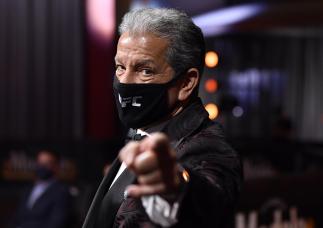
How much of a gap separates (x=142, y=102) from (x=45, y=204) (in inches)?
156

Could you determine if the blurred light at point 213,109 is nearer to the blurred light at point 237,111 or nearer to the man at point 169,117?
the blurred light at point 237,111

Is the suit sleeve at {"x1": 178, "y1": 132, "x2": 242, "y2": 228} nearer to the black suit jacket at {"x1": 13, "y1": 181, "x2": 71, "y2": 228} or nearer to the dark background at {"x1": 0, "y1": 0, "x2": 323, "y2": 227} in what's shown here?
the dark background at {"x1": 0, "y1": 0, "x2": 323, "y2": 227}

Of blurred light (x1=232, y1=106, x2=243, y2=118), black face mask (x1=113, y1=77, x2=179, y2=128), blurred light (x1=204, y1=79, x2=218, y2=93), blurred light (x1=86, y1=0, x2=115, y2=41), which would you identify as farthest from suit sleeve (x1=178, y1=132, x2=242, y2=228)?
blurred light (x1=232, y1=106, x2=243, y2=118)

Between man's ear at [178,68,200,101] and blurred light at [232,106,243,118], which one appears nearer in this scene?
man's ear at [178,68,200,101]

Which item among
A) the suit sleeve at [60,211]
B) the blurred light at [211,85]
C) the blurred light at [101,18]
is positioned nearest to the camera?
the suit sleeve at [60,211]

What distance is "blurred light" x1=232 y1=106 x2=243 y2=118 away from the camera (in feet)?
29.8

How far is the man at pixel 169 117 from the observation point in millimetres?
1229

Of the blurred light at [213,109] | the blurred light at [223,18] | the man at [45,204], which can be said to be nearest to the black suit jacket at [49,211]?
the man at [45,204]

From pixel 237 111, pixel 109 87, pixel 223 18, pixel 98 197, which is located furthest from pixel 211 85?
pixel 98 197

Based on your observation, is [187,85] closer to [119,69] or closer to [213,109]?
[119,69]

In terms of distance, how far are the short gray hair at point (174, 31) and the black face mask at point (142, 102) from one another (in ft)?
0.15

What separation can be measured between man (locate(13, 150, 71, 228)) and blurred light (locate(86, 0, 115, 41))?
10.7ft

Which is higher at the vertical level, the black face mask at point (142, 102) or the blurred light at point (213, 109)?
the black face mask at point (142, 102)

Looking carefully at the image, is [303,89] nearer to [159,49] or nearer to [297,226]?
[297,226]
